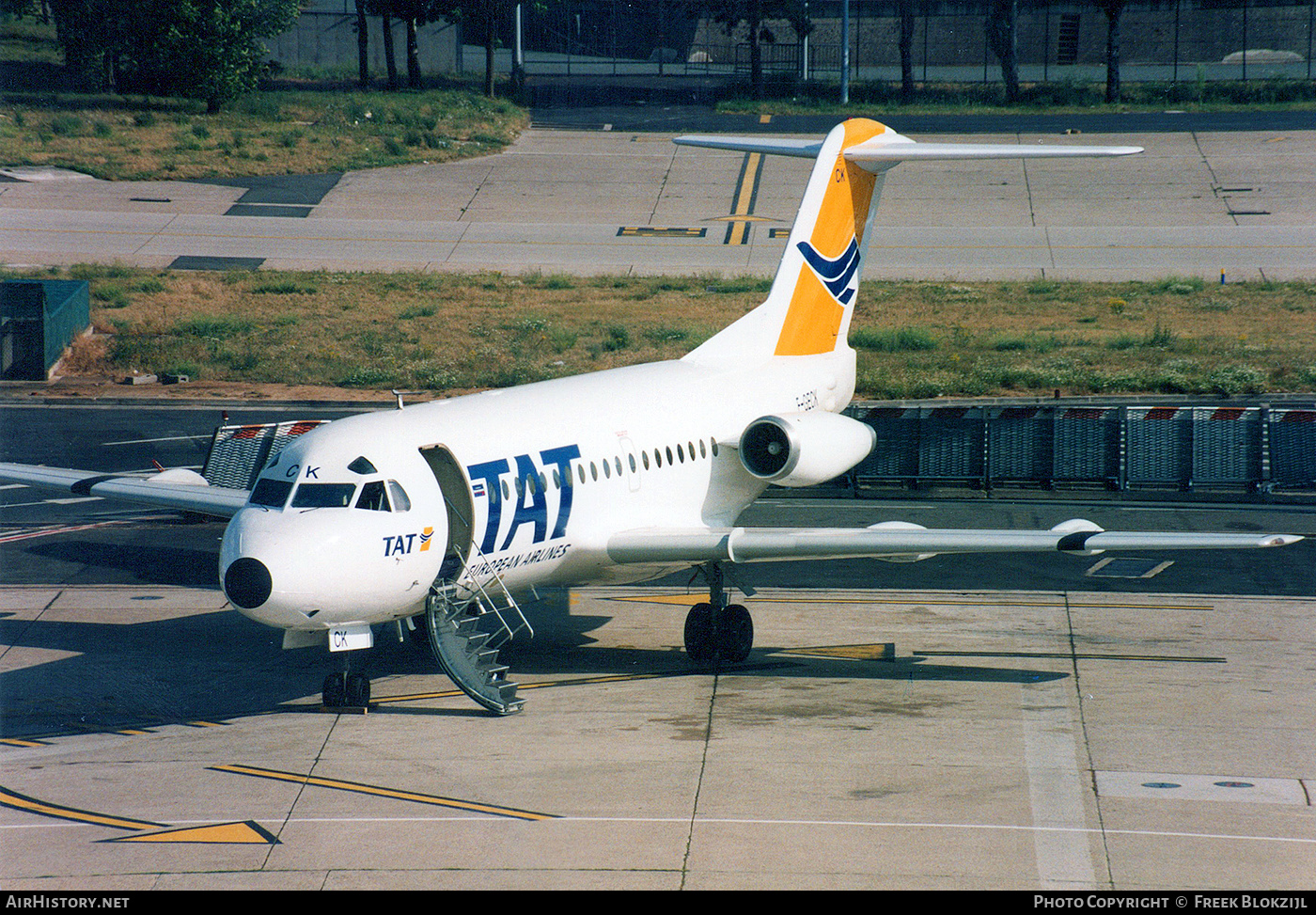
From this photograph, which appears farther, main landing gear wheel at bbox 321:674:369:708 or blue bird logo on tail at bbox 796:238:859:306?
blue bird logo on tail at bbox 796:238:859:306

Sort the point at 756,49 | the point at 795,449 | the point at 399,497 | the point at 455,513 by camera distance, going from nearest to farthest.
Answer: the point at 399,497, the point at 455,513, the point at 795,449, the point at 756,49

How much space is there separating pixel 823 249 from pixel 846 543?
7998 mm

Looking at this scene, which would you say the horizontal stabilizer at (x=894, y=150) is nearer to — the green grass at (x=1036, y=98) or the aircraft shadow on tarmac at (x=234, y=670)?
the aircraft shadow on tarmac at (x=234, y=670)

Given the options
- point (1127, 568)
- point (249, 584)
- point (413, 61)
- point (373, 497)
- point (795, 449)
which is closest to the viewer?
point (249, 584)

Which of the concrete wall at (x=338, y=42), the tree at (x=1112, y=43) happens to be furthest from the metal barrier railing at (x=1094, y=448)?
the concrete wall at (x=338, y=42)

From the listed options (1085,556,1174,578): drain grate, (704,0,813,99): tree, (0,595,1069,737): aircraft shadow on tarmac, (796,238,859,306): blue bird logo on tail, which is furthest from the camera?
(704,0,813,99): tree

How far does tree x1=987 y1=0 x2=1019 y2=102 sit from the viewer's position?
278 ft

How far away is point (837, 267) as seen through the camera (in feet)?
86.8

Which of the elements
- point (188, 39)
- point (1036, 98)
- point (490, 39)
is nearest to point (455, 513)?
point (188, 39)

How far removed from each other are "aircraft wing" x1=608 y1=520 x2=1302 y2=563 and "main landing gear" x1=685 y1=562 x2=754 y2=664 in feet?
3.30

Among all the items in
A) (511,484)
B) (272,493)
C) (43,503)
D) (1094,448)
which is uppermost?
(272,493)

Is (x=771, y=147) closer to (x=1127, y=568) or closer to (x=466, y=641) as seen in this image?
(x=1127, y=568)

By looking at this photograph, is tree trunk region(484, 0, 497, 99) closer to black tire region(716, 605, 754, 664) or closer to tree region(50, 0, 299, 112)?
tree region(50, 0, 299, 112)

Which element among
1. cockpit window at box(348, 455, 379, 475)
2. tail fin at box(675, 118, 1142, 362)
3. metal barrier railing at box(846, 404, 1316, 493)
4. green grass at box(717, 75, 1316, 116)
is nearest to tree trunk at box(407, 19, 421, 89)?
green grass at box(717, 75, 1316, 116)
